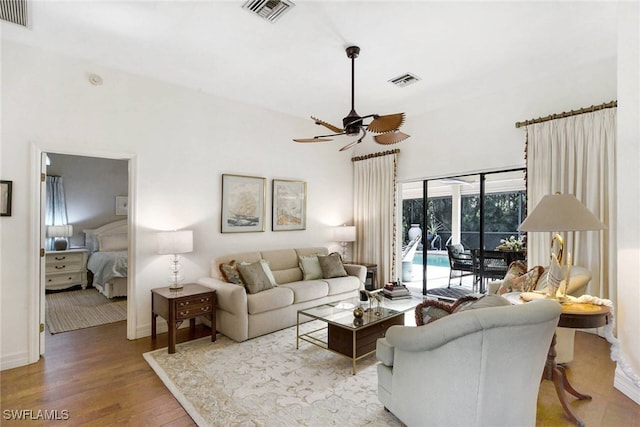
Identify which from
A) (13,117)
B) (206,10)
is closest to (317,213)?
(206,10)

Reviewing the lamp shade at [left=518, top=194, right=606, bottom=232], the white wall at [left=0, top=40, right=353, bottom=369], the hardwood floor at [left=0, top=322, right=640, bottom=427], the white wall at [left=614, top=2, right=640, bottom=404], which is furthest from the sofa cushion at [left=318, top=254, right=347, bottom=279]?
the white wall at [left=614, top=2, right=640, bottom=404]

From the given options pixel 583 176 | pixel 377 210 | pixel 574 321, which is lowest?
pixel 574 321

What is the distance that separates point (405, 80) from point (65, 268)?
21.5ft

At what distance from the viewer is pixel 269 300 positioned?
390 centimetres

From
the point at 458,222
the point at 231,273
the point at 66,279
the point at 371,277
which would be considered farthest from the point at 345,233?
the point at 66,279

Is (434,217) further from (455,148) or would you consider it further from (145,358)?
(145,358)

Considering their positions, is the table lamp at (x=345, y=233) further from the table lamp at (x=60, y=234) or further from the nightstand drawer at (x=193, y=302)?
the table lamp at (x=60, y=234)

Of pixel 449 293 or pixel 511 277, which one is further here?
pixel 449 293

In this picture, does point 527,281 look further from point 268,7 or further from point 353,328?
point 268,7

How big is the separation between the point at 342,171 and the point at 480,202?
247 centimetres

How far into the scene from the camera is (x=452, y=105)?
16.6 feet

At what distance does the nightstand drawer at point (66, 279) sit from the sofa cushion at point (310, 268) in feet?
14.0

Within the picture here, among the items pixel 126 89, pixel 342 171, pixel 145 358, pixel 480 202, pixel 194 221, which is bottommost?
pixel 145 358

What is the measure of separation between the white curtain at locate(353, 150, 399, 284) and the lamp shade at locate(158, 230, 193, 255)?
10.9 feet
